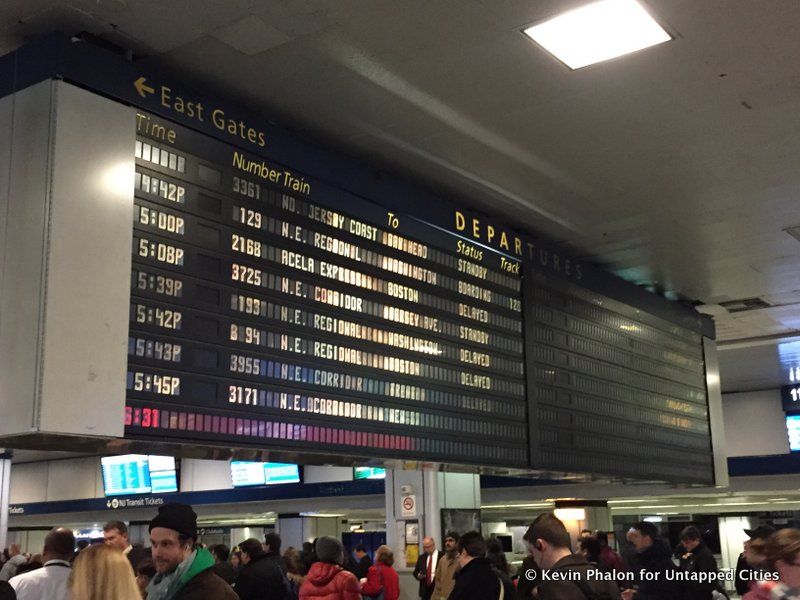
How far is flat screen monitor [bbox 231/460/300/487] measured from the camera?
18641mm

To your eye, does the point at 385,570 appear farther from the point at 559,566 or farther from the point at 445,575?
the point at 559,566

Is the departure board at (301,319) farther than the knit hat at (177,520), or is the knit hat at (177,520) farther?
the departure board at (301,319)

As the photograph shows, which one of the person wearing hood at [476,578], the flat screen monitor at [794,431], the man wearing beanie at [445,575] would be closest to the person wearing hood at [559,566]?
the person wearing hood at [476,578]

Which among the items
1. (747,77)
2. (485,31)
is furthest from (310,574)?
(747,77)

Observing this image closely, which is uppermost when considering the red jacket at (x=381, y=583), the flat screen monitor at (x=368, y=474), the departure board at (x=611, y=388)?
the departure board at (x=611, y=388)

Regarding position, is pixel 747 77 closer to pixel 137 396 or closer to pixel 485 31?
pixel 485 31

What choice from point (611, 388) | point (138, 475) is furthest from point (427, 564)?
point (138, 475)

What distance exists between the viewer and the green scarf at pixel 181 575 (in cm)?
300

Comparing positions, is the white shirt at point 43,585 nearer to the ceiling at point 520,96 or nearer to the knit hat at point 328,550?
the knit hat at point 328,550

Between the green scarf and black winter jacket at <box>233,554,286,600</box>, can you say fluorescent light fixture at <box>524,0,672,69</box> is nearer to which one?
the green scarf

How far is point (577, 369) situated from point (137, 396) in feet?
14.6

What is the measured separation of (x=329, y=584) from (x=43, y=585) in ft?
6.46

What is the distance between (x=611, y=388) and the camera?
8.43m

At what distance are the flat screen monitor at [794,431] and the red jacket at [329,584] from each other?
1325 cm
